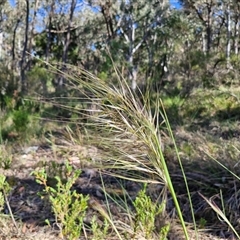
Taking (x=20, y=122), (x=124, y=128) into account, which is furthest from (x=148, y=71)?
(x=124, y=128)

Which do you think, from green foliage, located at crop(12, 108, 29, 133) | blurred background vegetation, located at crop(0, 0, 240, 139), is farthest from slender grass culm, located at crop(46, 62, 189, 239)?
green foliage, located at crop(12, 108, 29, 133)

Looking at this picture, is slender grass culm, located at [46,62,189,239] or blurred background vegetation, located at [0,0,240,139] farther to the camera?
blurred background vegetation, located at [0,0,240,139]

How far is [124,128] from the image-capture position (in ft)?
2.97

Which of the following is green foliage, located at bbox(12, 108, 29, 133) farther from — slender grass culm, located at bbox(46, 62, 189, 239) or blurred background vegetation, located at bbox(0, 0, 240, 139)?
slender grass culm, located at bbox(46, 62, 189, 239)

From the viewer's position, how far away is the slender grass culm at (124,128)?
82cm

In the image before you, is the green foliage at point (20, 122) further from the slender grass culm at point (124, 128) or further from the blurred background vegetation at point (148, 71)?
the slender grass culm at point (124, 128)

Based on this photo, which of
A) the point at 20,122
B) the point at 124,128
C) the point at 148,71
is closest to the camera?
the point at 124,128

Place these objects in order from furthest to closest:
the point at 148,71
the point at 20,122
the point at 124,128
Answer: the point at 148,71, the point at 20,122, the point at 124,128

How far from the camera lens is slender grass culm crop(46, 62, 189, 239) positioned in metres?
0.82

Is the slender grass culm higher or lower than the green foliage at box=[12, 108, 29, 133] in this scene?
higher

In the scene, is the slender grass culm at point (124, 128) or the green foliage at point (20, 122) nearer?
the slender grass culm at point (124, 128)

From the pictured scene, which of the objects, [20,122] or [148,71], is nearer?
[20,122]

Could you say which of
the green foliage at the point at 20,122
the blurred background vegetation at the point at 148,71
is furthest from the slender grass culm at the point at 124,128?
the green foliage at the point at 20,122

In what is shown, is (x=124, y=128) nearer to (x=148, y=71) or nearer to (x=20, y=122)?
(x=20, y=122)
